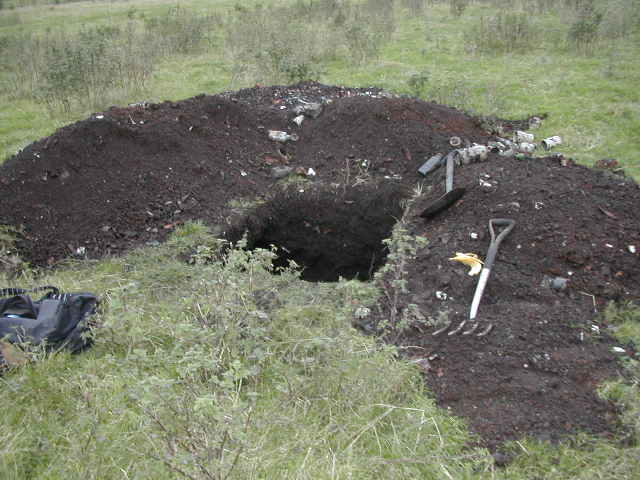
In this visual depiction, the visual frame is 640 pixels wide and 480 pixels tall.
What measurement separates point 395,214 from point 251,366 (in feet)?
8.94

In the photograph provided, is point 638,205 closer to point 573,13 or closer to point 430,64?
point 430,64

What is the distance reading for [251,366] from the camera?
2846 mm

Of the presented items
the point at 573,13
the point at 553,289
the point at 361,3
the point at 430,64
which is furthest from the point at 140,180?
the point at 361,3

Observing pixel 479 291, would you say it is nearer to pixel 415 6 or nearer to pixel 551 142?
pixel 551 142

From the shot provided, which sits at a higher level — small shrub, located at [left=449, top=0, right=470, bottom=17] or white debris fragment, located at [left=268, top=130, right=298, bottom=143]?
small shrub, located at [left=449, top=0, right=470, bottom=17]

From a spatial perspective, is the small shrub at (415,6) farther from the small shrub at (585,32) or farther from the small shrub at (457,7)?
the small shrub at (585,32)

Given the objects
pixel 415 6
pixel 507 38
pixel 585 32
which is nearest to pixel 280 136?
pixel 507 38

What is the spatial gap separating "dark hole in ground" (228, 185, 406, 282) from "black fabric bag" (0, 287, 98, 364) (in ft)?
7.04

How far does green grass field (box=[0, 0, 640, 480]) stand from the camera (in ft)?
7.02

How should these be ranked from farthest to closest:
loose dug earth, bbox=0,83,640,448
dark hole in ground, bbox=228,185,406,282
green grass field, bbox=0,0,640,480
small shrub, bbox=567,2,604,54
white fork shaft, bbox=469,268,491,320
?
small shrub, bbox=567,2,604,54
dark hole in ground, bbox=228,185,406,282
white fork shaft, bbox=469,268,491,320
loose dug earth, bbox=0,83,640,448
green grass field, bbox=0,0,640,480

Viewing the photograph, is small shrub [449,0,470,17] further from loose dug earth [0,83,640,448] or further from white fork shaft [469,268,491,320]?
white fork shaft [469,268,491,320]

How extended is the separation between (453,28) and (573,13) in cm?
257

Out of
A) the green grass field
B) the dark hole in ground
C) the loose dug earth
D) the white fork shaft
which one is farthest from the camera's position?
the dark hole in ground

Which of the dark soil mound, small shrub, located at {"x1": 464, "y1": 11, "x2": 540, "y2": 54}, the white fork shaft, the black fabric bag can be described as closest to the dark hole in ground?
the dark soil mound
